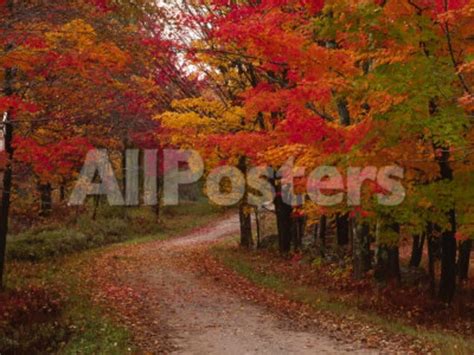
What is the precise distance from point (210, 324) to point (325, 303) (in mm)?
3662

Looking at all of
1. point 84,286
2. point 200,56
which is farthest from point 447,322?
point 200,56


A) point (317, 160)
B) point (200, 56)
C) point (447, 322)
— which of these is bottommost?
point (447, 322)

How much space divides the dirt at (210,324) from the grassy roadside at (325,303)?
4.64 ft

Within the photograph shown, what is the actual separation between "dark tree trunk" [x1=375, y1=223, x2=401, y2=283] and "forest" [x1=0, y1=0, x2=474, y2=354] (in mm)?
67

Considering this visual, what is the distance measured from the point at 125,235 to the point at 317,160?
21.1 metres

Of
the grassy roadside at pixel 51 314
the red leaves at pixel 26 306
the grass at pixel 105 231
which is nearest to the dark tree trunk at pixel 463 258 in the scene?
the grassy roadside at pixel 51 314

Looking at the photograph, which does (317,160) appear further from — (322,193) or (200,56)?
(200,56)

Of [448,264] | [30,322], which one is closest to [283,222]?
[448,264]

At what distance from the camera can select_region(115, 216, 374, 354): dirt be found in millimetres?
9805

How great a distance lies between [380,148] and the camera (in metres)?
11.3

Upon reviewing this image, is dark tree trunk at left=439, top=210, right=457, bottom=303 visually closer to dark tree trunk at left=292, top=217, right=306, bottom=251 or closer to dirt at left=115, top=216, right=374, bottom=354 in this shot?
dirt at left=115, top=216, right=374, bottom=354

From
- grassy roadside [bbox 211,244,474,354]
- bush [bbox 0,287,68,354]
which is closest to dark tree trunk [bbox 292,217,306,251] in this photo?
grassy roadside [bbox 211,244,474,354]

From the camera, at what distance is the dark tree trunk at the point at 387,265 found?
16.5m

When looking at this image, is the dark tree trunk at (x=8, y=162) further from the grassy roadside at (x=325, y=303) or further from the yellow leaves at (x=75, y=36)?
the grassy roadside at (x=325, y=303)
